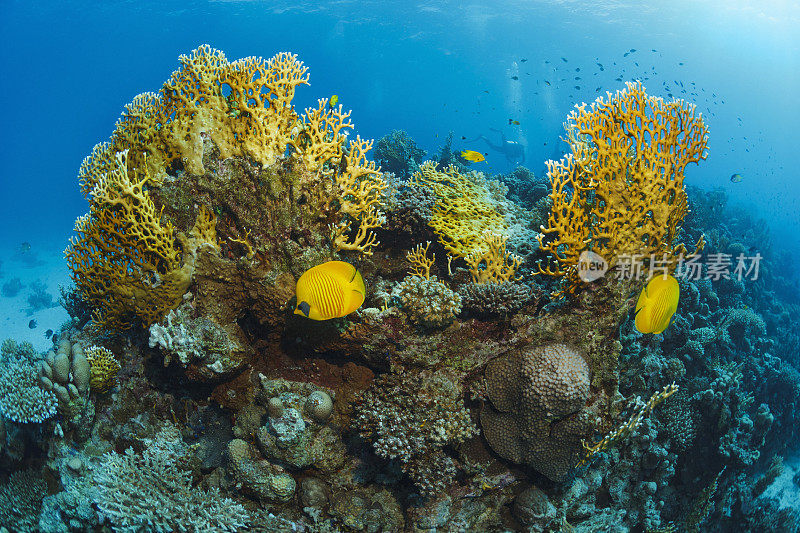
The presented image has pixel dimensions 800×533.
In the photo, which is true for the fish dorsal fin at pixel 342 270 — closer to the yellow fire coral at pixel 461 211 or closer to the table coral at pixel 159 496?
the table coral at pixel 159 496

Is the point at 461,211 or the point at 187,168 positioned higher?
the point at 461,211

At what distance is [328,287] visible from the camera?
102 inches

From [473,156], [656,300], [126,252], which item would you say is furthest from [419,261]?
[473,156]

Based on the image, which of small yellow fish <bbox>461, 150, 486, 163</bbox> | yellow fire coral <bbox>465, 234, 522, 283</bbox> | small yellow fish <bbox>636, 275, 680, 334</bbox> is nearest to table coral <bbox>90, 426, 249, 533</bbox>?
yellow fire coral <bbox>465, 234, 522, 283</bbox>

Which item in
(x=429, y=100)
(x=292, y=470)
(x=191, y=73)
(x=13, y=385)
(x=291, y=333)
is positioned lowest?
(x=292, y=470)

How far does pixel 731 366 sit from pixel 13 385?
12082 mm

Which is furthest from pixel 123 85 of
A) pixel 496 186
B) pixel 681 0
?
pixel 496 186

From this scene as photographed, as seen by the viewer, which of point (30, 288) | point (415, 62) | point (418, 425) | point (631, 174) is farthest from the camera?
point (415, 62)

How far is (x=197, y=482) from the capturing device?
371 cm

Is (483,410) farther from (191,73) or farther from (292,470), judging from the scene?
(191,73)

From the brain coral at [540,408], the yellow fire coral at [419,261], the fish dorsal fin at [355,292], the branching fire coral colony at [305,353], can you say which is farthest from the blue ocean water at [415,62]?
the fish dorsal fin at [355,292]

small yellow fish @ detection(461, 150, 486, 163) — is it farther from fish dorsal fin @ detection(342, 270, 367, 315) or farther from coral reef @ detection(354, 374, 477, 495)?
fish dorsal fin @ detection(342, 270, 367, 315)

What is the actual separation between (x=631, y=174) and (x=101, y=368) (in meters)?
6.31

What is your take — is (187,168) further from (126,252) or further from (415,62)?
(415,62)
